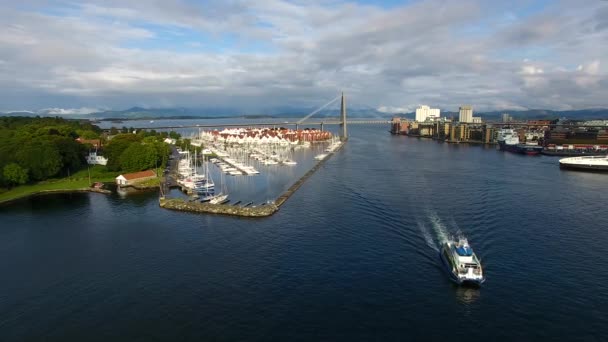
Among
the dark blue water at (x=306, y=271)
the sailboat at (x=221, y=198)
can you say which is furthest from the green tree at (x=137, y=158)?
the sailboat at (x=221, y=198)

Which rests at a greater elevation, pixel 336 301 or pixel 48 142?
pixel 48 142

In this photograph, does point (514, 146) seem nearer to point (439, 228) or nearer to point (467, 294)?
point (439, 228)

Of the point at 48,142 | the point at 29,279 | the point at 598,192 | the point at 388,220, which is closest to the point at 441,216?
the point at 388,220

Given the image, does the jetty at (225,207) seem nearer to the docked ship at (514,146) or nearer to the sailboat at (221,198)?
the sailboat at (221,198)

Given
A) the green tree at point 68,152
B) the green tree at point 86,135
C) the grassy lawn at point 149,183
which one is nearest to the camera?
the grassy lawn at point 149,183

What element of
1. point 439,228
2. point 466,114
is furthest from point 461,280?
point 466,114

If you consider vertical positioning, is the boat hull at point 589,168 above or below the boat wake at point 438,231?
above

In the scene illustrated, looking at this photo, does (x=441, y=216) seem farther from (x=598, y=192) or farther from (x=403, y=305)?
(x=598, y=192)
